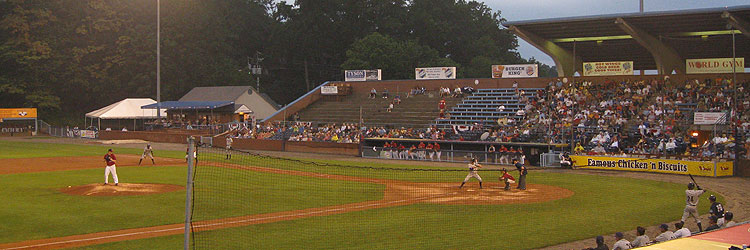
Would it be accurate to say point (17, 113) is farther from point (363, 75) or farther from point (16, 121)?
point (363, 75)

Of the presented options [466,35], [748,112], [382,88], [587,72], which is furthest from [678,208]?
→ [466,35]

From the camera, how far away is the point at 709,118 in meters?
36.3

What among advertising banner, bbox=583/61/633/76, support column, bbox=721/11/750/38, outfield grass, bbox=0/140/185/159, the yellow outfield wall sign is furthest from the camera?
advertising banner, bbox=583/61/633/76

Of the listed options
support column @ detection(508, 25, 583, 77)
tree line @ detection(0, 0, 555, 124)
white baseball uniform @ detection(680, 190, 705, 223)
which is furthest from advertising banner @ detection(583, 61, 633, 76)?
tree line @ detection(0, 0, 555, 124)

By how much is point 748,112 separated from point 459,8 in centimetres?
6755

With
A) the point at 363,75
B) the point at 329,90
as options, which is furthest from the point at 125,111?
the point at 363,75

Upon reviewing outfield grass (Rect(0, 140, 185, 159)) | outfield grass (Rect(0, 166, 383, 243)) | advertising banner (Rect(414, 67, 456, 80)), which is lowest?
outfield grass (Rect(0, 166, 383, 243))

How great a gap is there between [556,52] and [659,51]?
313 inches

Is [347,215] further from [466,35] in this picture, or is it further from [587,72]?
[466,35]

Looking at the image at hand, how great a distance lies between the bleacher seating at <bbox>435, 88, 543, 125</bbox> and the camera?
47.9 metres

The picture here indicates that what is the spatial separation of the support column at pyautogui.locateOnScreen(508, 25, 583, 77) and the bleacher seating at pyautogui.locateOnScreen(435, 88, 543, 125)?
2.81 metres

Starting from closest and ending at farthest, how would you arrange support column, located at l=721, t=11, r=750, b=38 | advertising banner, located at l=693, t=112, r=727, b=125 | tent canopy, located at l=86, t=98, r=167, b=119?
advertising banner, located at l=693, t=112, r=727, b=125 → support column, located at l=721, t=11, r=750, b=38 → tent canopy, located at l=86, t=98, r=167, b=119

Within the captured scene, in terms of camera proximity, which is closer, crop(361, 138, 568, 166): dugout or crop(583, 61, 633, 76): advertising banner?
crop(361, 138, 568, 166): dugout

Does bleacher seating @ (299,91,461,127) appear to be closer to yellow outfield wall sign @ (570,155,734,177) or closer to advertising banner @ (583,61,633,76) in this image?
advertising banner @ (583,61,633,76)
